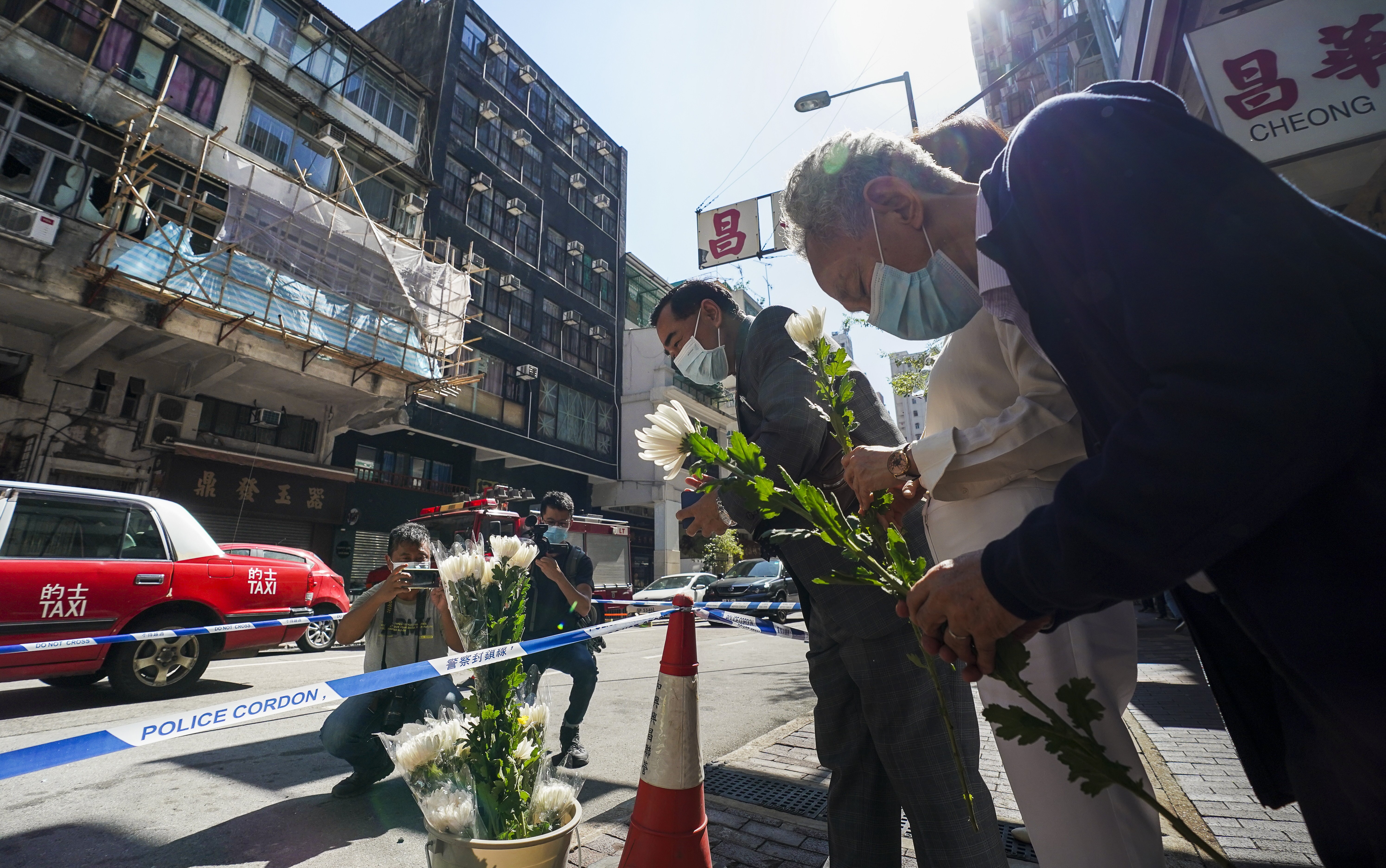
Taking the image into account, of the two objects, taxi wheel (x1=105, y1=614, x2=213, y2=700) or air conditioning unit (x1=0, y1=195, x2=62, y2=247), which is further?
air conditioning unit (x1=0, y1=195, x2=62, y2=247)

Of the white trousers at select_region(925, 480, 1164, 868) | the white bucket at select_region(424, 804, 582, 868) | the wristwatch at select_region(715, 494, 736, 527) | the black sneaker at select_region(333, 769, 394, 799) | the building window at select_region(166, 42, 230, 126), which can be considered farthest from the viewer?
the building window at select_region(166, 42, 230, 126)

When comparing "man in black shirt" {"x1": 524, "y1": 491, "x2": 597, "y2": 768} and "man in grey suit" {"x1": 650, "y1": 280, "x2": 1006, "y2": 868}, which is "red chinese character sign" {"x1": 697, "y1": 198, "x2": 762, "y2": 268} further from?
"man in grey suit" {"x1": 650, "y1": 280, "x2": 1006, "y2": 868}

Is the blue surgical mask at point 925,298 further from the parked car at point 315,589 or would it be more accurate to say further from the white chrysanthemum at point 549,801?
the parked car at point 315,589

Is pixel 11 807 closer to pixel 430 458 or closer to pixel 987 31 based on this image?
pixel 430 458

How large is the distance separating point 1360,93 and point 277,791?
7.59 metres

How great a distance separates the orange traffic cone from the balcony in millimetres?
17067

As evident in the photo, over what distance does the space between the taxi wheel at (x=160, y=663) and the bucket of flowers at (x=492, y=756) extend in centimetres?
502

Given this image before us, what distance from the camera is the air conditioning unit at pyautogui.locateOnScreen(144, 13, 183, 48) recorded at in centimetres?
1326

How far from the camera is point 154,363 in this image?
13.2 metres

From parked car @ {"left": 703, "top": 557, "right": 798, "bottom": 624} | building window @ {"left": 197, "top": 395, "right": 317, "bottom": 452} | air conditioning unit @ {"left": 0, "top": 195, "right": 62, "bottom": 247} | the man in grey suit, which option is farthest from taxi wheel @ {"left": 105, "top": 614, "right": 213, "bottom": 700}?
parked car @ {"left": 703, "top": 557, "right": 798, "bottom": 624}

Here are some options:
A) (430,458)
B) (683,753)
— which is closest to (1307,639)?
(683,753)

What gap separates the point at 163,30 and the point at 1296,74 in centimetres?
1866

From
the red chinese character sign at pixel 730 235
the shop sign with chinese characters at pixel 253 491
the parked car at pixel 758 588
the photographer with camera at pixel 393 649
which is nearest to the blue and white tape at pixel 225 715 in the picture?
the photographer with camera at pixel 393 649

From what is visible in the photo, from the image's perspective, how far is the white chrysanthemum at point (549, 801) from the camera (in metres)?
1.91
